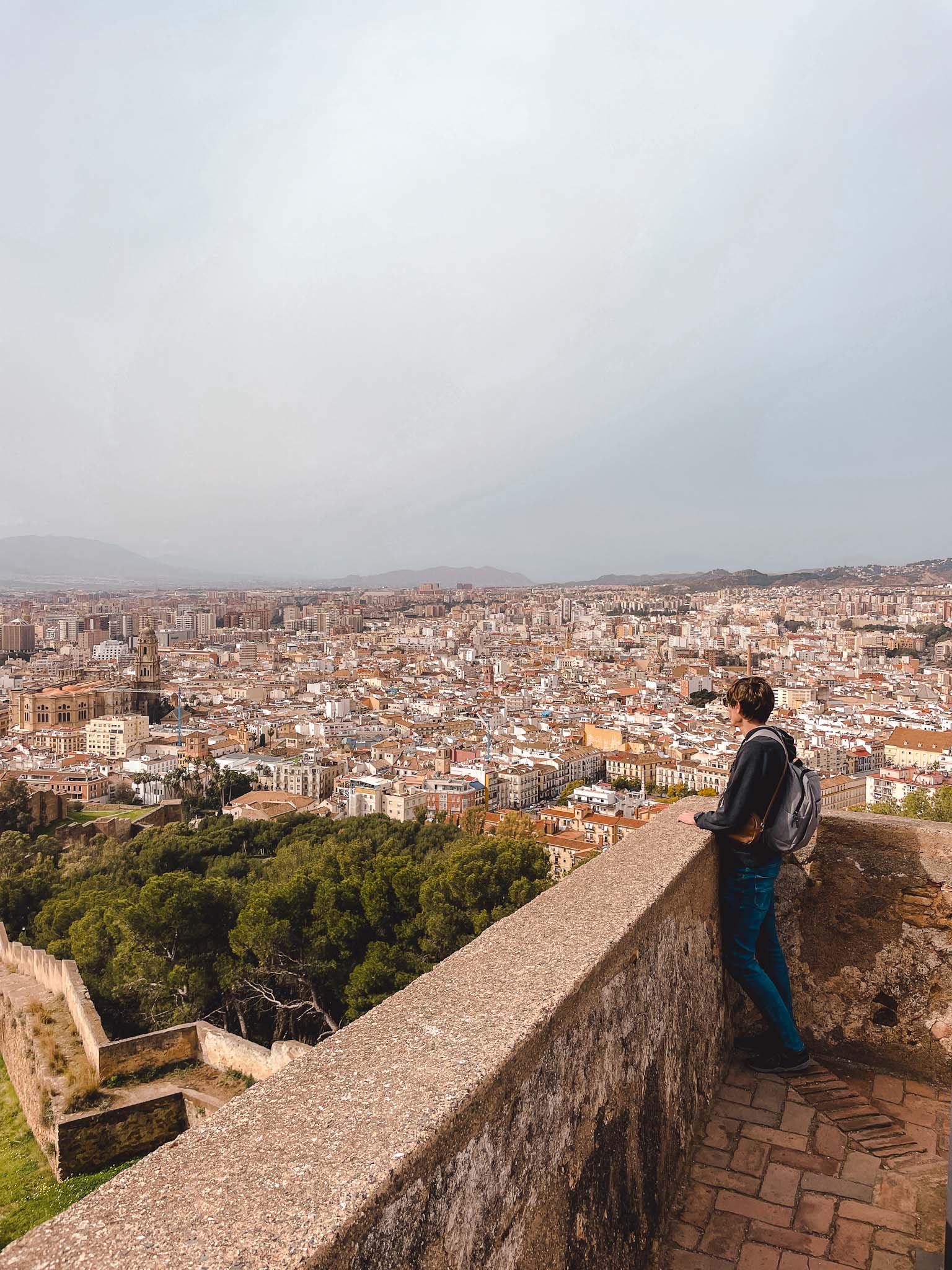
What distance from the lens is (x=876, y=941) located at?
212 cm

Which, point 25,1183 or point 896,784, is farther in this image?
point 896,784

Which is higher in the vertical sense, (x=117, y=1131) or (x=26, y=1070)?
(x=117, y=1131)

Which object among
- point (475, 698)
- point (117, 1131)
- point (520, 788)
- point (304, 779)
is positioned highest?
point (117, 1131)

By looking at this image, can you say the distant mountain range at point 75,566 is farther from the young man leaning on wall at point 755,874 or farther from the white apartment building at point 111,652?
the young man leaning on wall at point 755,874

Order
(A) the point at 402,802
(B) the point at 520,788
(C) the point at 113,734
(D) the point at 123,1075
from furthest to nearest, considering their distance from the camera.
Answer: (C) the point at 113,734, (B) the point at 520,788, (A) the point at 402,802, (D) the point at 123,1075

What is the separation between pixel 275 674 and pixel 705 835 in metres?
77.2

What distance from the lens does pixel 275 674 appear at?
76.4 m

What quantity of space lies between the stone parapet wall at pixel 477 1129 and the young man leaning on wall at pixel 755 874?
0.80ft

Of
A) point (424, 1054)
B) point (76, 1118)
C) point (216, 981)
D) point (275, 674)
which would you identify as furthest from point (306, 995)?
point (275, 674)

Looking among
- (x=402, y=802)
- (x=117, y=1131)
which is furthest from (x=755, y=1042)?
(x=402, y=802)

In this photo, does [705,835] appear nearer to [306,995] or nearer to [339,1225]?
[339,1225]

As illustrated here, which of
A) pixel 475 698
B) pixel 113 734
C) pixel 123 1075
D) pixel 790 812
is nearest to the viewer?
pixel 790 812

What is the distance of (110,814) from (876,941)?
35.0 metres

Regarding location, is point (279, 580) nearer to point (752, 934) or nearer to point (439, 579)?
point (439, 579)
